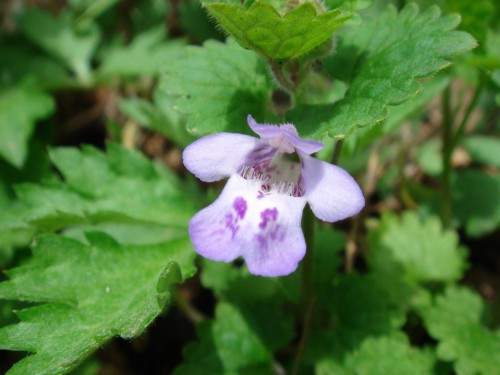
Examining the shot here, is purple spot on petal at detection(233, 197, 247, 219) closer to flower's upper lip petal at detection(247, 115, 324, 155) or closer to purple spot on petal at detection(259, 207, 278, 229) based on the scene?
purple spot on petal at detection(259, 207, 278, 229)

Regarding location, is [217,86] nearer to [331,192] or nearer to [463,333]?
[331,192]

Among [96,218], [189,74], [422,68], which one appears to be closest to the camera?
[422,68]

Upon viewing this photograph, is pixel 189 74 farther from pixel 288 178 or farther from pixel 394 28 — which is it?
pixel 394 28

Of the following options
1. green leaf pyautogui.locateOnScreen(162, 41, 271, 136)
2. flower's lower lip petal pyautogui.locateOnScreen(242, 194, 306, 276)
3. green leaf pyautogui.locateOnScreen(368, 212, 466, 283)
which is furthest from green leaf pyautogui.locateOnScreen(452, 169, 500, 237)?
flower's lower lip petal pyautogui.locateOnScreen(242, 194, 306, 276)

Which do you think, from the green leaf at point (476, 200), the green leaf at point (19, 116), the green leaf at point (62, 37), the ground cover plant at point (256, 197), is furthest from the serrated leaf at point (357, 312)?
the green leaf at point (62, 37)

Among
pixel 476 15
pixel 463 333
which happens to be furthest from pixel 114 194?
pixel 476 15

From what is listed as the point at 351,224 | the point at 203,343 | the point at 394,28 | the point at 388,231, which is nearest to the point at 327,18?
the point at 394,28
